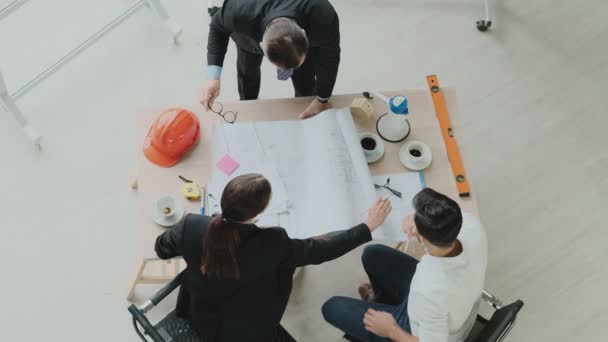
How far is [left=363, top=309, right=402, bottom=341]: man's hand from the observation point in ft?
5.75

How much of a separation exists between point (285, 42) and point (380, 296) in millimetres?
964

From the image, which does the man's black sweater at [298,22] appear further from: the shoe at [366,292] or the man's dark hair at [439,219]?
the shoe at [366,292]

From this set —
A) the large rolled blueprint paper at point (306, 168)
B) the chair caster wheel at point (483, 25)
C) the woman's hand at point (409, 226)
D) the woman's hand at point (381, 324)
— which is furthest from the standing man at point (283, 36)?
the chair caster wheel at point (483, 25)

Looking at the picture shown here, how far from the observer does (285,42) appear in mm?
1712

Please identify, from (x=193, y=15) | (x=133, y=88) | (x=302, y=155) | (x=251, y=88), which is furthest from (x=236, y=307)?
(x=193, y=15)

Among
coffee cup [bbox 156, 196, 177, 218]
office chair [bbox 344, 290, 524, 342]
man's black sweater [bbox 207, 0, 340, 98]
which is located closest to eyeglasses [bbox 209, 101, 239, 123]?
man's black sweater [bbox 207, 0, 340, 98]

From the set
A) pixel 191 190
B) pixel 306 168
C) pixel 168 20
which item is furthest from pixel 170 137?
pixel 168 20

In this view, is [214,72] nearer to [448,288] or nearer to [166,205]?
[166,205]

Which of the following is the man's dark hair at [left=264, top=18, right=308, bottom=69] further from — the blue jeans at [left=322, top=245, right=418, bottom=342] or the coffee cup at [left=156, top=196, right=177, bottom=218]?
the blue jeans at [left=322, top=245, right=418, bottom=342]

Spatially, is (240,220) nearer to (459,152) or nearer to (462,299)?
(462,299)

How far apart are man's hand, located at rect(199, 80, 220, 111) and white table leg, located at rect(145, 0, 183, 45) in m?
1.14

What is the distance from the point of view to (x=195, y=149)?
195 cm

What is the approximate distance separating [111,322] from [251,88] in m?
1.18

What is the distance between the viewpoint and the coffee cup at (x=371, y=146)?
1928 millimetres
